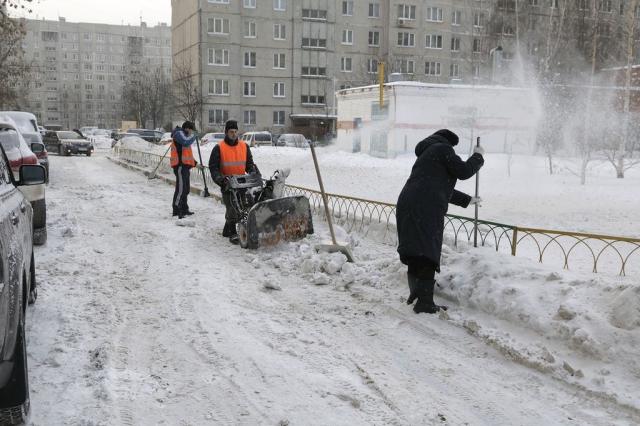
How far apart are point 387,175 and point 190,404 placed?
653 inches

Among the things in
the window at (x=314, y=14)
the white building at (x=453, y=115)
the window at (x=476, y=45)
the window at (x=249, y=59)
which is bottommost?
the white building at (x=453, y=115)

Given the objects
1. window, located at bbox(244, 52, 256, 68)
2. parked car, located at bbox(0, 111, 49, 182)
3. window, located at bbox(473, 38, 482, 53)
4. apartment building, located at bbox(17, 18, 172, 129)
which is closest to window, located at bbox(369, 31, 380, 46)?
window, located at bbox(473, 38, 482, 53)

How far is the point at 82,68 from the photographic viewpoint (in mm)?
114188

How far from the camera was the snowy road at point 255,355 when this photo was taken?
11.4 feet

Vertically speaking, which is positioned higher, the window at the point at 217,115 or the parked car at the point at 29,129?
the window at the point at 217,115

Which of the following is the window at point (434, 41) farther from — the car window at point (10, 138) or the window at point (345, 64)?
the car window at point (10, 138)

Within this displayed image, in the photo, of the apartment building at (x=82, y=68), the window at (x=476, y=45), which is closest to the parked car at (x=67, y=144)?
the window at (x=476, y=45)

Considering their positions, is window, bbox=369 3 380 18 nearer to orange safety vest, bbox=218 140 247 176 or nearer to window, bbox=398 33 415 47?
window, bbox=398 33 415 47

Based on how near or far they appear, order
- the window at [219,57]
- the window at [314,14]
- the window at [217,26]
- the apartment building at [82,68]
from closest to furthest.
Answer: the window at [217,26]
the window at [219,57]
the window at [314,14]
the apartment building at [82,68]

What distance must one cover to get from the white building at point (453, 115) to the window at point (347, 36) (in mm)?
28494

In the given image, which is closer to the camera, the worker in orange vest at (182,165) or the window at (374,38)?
the worker in orange vest at (182,165)

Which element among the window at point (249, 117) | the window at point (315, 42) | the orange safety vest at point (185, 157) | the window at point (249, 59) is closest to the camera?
the orange safety vest at point (185, 157)

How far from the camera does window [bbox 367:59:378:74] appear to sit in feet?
183

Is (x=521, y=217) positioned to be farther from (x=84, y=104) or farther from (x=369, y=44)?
(x=84, y=104)
